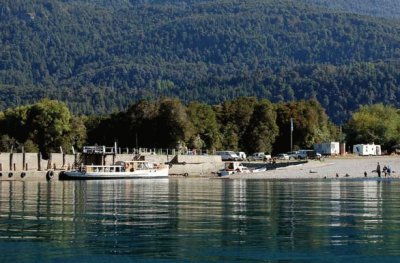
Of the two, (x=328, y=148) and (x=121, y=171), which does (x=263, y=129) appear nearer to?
(x=328, y=148)

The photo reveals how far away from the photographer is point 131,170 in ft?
333

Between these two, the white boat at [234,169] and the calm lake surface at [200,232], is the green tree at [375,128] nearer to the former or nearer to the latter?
the white boat at [234,169]

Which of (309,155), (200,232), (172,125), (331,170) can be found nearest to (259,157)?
(309,155)

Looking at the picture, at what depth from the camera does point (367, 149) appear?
470 ft

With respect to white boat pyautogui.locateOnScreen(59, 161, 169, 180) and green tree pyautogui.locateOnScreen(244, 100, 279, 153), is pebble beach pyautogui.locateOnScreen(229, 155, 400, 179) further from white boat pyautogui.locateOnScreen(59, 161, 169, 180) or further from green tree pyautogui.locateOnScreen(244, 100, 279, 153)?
green tree pyautogui.locateOnScreen(244, 100, 279, 153)

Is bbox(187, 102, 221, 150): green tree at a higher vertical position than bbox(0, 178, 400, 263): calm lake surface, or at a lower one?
higher

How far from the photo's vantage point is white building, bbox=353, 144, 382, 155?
14300 centimetres

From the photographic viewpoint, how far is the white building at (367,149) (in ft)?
469

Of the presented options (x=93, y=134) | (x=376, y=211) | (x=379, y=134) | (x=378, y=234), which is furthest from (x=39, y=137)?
(x=378, y=234)

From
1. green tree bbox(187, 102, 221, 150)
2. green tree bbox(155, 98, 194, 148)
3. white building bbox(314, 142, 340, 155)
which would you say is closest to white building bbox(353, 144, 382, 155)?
white building bbox(314, 142, 340, 155)

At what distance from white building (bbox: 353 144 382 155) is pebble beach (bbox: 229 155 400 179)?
17.3 metres

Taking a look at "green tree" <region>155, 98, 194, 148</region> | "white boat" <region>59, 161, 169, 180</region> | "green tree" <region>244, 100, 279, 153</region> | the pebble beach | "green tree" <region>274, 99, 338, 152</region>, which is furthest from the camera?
"green tree" <region>274, 99, 338, 152</region>

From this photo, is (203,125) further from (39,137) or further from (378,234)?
(378,234)

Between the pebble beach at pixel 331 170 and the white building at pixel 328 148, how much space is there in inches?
441
